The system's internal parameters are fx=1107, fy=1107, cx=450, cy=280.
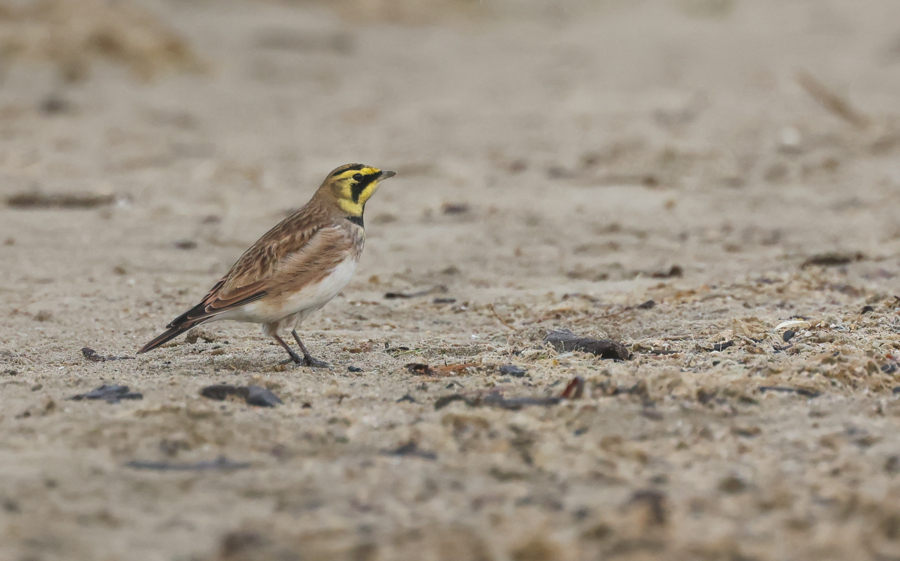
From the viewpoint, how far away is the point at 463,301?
6.39m

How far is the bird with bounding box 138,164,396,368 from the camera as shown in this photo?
487 centimetres

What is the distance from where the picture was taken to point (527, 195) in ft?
30.5

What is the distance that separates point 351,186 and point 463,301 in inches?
46.9

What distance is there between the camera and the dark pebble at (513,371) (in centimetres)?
445

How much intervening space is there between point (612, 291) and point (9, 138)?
7.38 m

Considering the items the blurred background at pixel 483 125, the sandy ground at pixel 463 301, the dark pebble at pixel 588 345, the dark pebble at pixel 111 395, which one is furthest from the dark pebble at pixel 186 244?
the dark pebble at pixel 111 395

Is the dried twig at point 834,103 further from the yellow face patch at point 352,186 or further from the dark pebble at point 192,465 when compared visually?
the dark pebble at point 192,465

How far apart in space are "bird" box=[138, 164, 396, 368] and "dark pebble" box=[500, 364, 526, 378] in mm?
833

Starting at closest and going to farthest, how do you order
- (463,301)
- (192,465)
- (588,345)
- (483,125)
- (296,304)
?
1. (192,465)
2. (588,345)
3. (296,304)
4. (463,301)
5. (483,125)

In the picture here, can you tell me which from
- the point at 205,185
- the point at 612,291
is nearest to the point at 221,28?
the point at 205,185

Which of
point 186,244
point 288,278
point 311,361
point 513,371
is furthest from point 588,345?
point 186,244

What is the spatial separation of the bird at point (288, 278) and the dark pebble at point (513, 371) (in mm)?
833

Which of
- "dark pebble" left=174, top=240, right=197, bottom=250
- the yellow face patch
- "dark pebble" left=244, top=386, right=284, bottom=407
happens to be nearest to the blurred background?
"dark pebble" left=174, top=240, right=197, bottom=250

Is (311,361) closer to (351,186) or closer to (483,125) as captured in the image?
(351,186)
